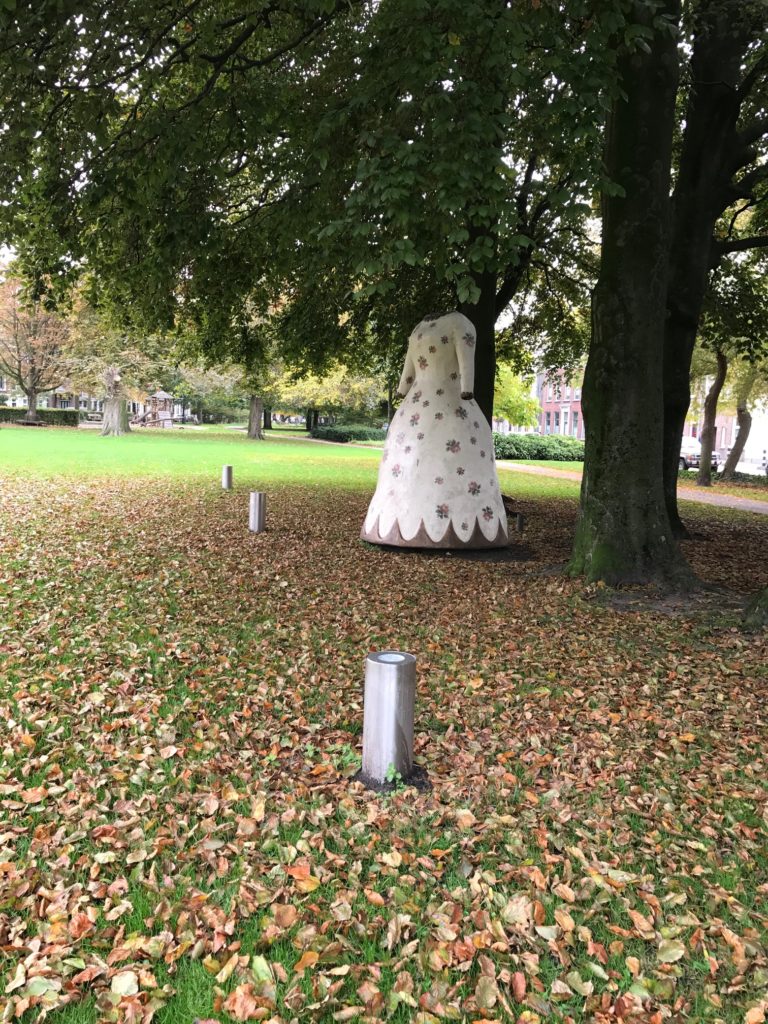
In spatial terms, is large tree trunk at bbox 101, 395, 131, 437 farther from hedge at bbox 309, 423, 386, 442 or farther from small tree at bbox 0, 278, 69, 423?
hedge at bbox 309, 423, 386, 442

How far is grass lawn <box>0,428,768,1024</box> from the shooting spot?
256cm

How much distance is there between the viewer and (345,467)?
28000 mm

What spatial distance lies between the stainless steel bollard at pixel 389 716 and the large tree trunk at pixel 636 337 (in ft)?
15.9

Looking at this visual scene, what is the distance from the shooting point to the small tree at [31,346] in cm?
4441

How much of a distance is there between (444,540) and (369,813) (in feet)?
22.5

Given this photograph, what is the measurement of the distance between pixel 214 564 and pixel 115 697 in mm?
4410

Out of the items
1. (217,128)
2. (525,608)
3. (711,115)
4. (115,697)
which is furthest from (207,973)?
(711,115)

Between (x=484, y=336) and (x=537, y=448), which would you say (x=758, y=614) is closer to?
(x=484, y=336)

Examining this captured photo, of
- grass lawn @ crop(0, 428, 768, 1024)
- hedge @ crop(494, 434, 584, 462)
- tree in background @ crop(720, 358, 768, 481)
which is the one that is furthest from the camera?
hedge @ crop(494, 434, 584, 462)

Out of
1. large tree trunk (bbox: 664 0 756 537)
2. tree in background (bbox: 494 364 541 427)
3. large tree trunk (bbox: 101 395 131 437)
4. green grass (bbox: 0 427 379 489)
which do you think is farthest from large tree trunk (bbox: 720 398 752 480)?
large tree trunk (bbox: 101 395 131 437)

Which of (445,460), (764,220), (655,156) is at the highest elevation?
(764,220)

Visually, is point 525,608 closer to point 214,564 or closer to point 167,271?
point 214,564

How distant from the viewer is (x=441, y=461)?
1035 centimetres

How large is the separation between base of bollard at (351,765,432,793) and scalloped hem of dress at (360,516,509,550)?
6328mm
